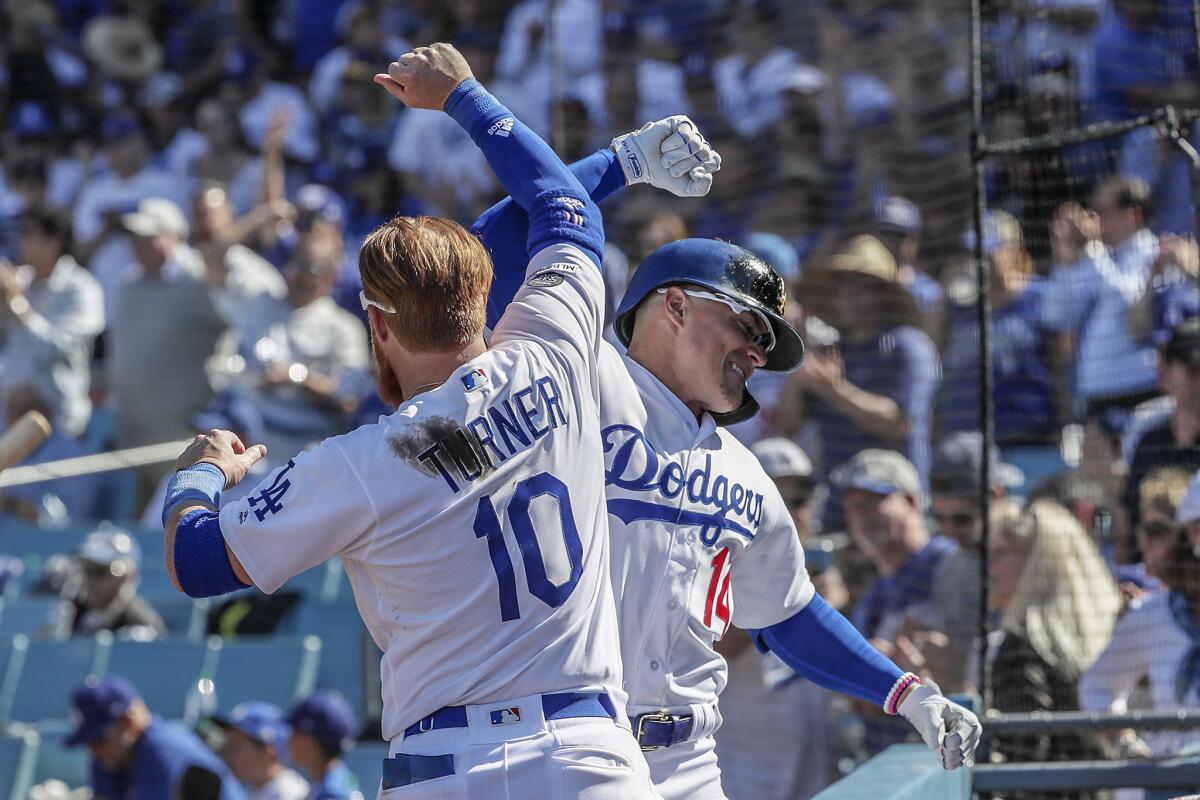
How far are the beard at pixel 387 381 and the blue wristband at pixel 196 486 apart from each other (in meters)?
0.26

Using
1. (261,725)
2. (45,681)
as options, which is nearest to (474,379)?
(261,725)

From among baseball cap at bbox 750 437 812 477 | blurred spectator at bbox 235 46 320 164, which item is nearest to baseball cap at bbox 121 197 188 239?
blurred spectator at bbox 235 46 320 164

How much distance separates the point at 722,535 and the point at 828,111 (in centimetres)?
481

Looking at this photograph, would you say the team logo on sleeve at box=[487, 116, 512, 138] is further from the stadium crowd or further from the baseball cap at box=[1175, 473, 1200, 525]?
the baseball cap at box=[1175, 473, 1200, 525]

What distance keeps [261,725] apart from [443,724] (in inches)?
128

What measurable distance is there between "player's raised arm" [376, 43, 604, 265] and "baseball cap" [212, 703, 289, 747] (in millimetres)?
3065

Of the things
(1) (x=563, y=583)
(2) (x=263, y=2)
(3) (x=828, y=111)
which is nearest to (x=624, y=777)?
(1) (x=563, y=583)

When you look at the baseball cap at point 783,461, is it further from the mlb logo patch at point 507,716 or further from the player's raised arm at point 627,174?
the mlb logo patch at point 507,716

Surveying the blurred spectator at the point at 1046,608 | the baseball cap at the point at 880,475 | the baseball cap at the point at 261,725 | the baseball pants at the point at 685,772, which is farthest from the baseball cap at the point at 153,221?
the baseball pants at the point at 685,772

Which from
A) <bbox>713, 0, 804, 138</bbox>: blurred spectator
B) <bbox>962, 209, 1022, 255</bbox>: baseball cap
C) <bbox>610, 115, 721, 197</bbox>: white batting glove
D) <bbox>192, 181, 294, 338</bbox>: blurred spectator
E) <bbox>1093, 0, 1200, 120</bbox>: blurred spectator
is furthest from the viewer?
<bbox>192, 181, 294, 338</bbox>: blurred spectator

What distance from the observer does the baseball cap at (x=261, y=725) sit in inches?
204

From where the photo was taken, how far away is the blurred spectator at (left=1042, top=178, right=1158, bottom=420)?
5699mm

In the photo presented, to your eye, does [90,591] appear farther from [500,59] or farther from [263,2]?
[263,2]

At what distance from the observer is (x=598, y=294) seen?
2.39 metres
